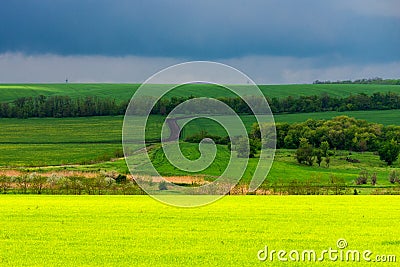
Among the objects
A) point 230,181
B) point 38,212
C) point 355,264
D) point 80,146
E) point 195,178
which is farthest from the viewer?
point 80,146

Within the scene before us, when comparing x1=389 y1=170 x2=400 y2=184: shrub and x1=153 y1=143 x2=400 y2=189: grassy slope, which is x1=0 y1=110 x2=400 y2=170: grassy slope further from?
x1=389 y1=170 x2=400 y2=184: shrub

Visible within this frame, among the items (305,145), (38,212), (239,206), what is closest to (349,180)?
(305,145)

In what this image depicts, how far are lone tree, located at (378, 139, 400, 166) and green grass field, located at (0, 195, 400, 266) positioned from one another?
6909 centimetres

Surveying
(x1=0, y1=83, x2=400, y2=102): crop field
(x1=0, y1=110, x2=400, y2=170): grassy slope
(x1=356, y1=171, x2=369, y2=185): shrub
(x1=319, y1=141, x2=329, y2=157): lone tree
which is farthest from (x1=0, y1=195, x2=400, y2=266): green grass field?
(x1=0, y1=83, x2=400, y2=102): crop field

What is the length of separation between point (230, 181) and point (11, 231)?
25.5m

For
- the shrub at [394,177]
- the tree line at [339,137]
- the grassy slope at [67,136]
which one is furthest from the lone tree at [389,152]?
the grassy slope at [67,136]

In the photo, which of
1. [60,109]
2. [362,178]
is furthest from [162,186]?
[60,109]

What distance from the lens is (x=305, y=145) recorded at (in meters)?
103

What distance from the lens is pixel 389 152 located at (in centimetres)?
10550

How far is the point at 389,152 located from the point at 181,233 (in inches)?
3346

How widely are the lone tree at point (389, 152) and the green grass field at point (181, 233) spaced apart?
69.1m

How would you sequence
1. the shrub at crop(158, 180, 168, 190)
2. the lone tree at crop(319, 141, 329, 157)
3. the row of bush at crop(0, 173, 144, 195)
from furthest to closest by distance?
the lone tree at crop(319, 141, 329, 157)
the row of bush at crop(0, 173, 144, 195)
the shrub at crop(158, 180, 168, 190)

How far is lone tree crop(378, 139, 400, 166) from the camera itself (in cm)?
10475

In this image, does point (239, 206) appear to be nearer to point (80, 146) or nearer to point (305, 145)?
point (305, 145)
